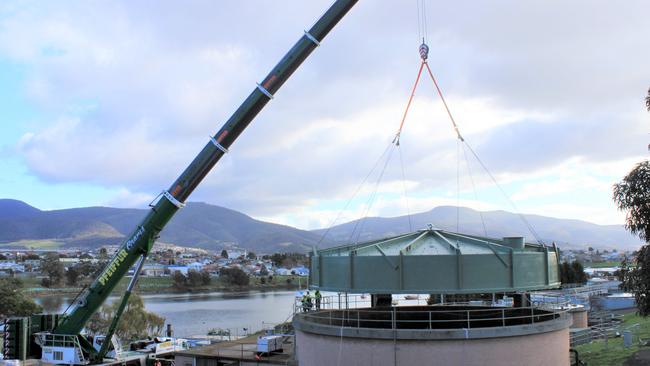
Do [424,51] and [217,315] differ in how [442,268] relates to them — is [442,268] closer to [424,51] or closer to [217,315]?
[424,51]

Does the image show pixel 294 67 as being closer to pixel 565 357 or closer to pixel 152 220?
pixel 152 220

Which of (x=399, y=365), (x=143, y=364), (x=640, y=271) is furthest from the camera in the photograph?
(x=143, y=364)

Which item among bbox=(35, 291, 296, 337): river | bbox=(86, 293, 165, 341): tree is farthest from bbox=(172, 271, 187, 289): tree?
bbox=(86, 293, 165, 341): tree

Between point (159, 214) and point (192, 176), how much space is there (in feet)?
6.88

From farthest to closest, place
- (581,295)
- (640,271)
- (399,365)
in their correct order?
(581,295) → (640,271) → (399,365)

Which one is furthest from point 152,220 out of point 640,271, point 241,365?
point 640,271

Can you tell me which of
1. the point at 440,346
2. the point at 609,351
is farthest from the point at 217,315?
the point at 440,346

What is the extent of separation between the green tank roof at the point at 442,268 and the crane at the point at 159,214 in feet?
34.9

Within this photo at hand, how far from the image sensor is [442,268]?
13.0 metres

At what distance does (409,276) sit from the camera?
13172 millimetres

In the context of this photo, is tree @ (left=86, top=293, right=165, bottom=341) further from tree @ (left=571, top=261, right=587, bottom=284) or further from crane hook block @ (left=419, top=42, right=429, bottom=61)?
tree @ (left=571, top=261, right=587, bottom=284)

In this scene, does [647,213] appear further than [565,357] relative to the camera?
Yes

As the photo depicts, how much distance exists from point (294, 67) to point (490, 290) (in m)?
13.8

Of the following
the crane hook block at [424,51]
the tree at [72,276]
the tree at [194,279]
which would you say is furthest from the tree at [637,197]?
the tree at [72,276]
